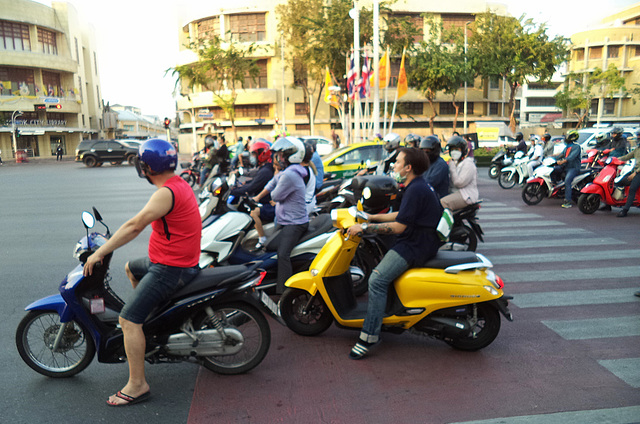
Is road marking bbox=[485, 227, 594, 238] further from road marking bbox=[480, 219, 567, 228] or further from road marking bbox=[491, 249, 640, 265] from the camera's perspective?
road marking bbox=[491, 249, 640, 265]

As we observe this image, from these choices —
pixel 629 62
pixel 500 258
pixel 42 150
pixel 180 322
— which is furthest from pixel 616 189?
pixel 629 62

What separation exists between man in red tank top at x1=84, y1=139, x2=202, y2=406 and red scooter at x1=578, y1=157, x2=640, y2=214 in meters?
10.0

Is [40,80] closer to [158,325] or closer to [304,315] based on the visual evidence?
[304,315]

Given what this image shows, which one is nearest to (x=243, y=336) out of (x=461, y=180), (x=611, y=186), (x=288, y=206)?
(x=288, y=206)

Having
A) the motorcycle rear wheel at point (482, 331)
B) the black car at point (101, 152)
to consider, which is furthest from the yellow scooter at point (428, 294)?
the black car at point (101, 152)

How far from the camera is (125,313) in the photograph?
3475 millimetres

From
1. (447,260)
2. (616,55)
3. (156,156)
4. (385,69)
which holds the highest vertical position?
(616,55)

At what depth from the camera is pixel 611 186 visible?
10.8 meters

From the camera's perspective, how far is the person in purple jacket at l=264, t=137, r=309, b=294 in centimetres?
539

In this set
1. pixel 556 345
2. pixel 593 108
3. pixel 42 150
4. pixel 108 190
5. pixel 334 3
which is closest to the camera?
pixel 556 345

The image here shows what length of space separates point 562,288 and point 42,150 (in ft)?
207

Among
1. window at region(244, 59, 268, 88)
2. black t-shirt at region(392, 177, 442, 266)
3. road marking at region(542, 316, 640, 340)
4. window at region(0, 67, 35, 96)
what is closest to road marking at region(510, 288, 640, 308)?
road marking at region(542, 316, 640, 340)

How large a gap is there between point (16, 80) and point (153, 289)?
215 feet

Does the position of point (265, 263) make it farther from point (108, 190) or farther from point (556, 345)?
point (108, 190)
